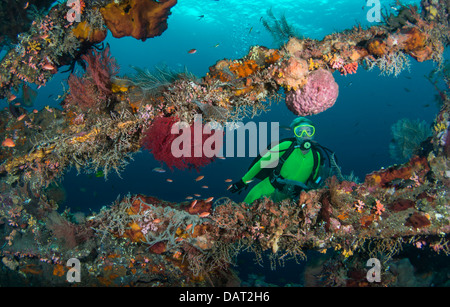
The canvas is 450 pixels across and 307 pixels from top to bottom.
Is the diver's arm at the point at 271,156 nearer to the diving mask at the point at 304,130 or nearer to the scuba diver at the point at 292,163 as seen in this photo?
the scuba diver at the point at 292,163

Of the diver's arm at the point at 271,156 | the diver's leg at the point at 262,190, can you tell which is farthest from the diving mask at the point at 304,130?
the diver's leg at the point at 262,190

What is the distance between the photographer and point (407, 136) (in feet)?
27.1

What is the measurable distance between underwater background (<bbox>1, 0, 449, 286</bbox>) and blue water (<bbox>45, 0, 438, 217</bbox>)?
145 millimetres

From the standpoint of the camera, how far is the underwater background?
923 inches

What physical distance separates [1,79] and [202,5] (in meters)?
44.2

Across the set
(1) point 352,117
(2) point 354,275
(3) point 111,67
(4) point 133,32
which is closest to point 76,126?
(3) point 111,67

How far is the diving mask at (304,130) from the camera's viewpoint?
21.0ft

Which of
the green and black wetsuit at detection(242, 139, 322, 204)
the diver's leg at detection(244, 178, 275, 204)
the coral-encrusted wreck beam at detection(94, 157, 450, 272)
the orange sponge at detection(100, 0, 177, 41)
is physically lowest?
the coral-encrusted wreck beam at detection(94, 157, 450, 272)

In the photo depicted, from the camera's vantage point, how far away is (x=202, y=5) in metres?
42.0

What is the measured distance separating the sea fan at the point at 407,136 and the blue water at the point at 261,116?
306 centimetres

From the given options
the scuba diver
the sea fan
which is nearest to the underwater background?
the sea fan

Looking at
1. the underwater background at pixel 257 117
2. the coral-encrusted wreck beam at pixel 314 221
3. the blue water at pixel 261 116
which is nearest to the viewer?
the coral-encrusted wreck beam at pixel 314 221

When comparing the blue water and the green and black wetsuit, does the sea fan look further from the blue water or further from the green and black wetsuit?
the green and black wetsuit

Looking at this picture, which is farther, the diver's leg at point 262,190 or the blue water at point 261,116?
the blue water at point 261,116
